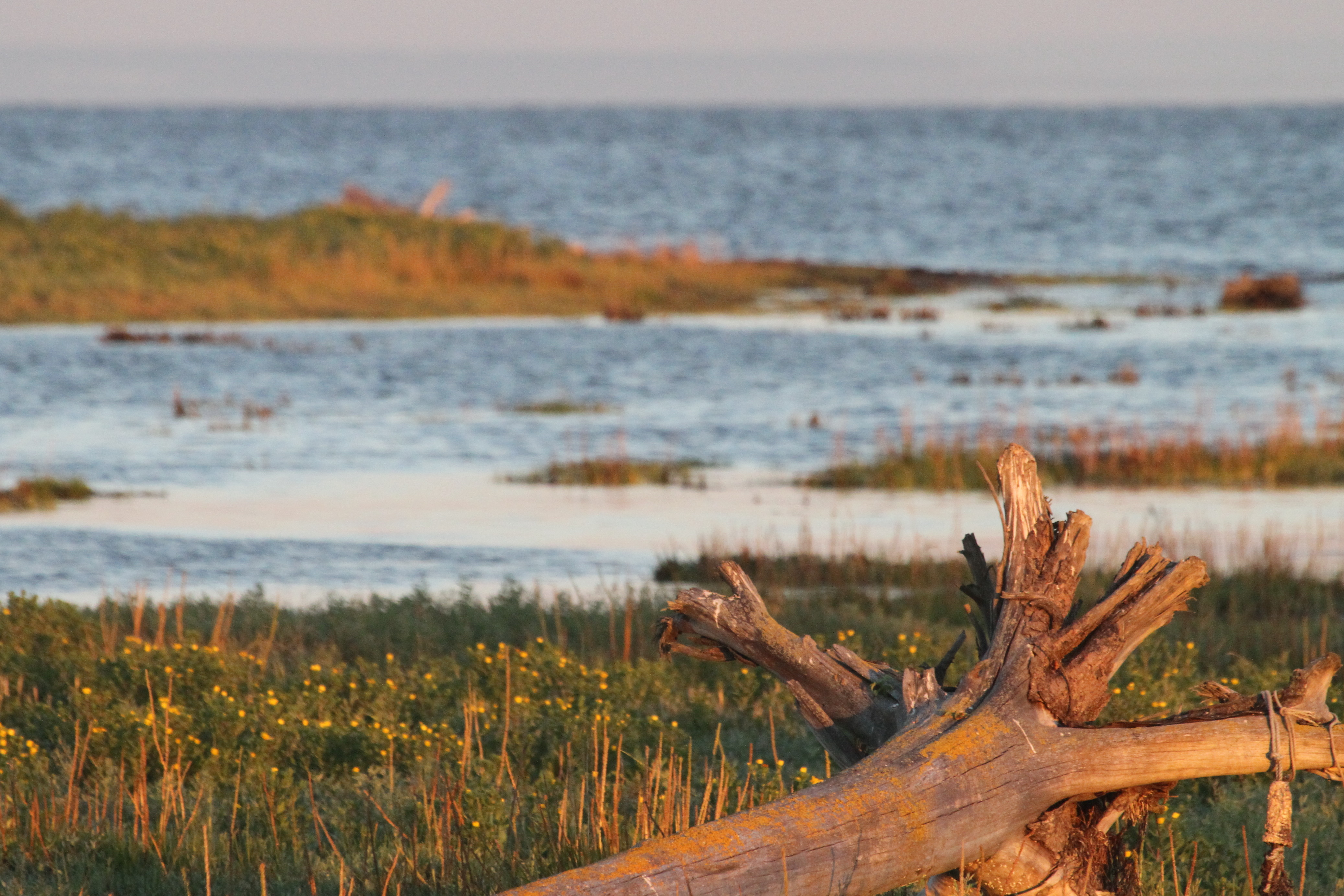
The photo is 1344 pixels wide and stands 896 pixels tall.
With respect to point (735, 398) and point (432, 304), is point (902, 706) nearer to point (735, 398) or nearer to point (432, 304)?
point (735, 398)

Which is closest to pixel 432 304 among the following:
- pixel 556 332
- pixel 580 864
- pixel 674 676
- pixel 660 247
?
pixel 556 332

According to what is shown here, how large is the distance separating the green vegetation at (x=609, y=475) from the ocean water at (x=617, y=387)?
351 mm

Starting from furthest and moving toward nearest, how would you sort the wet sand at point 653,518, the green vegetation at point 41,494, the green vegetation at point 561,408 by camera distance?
the green vegetation at point 561,408, the green vegetation at point 41,494, the wet sand at point 653,518

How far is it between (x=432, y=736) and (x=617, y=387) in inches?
682

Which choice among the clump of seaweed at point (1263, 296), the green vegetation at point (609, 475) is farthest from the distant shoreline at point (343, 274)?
the green vegetation at point (609, 475)

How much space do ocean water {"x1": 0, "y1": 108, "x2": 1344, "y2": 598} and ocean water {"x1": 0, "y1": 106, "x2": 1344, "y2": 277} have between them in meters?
0.41

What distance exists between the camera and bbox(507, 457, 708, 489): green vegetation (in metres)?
17.4

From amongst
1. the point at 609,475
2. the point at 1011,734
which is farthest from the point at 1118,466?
the point at 1011,734

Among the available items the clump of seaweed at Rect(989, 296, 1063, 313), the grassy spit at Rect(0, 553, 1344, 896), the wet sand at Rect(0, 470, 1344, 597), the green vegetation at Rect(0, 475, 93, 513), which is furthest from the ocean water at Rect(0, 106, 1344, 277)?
the grassy spit at Rect(0, 553, 1344, 896)

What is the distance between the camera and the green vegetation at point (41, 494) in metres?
15.8

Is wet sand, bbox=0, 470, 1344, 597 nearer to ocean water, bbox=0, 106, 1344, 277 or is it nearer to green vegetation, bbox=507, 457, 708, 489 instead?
green vegetation, bbox=507, 457, 708, 489

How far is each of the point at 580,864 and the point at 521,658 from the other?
336 centimetres

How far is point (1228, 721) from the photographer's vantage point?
488 cm

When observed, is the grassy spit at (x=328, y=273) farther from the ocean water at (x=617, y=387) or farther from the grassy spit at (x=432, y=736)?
the grassy spit at (x=432, y=736)
